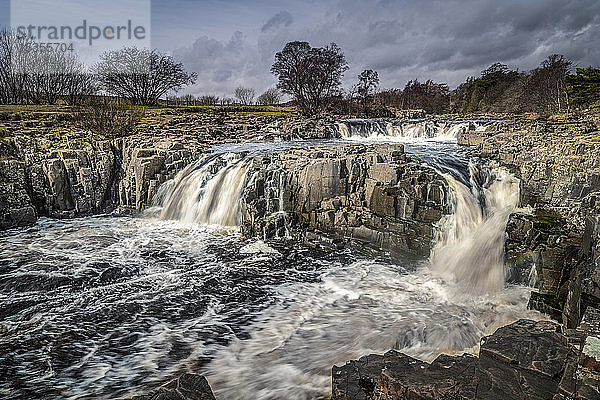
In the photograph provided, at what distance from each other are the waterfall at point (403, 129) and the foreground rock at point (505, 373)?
2168 cm

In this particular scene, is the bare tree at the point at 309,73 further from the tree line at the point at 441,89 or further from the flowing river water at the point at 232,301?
the flowing river water at the point at 232,301

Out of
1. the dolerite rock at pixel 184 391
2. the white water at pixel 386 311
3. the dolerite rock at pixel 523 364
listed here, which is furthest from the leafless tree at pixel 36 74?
the dolerite rock at pixel 523 364

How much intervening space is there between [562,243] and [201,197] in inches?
455

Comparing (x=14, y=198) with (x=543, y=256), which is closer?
(x=543, y=256)

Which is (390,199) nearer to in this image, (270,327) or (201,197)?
(270,327)

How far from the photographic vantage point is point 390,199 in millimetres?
11414

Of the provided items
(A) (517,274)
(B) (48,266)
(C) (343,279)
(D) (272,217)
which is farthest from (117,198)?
(A) (517,274)

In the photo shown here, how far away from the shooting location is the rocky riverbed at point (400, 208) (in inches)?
148

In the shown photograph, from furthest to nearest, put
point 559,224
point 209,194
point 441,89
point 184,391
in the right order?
point 441,89 → point 209,194 → point 559,224 → point 184,391

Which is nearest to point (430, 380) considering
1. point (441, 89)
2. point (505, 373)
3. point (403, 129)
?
point (505, 373)

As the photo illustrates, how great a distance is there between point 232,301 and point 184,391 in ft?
14.7

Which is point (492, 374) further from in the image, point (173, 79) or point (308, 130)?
point (173, 79)

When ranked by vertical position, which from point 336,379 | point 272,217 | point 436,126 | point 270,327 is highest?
point 436,126

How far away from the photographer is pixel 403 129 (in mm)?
26406
